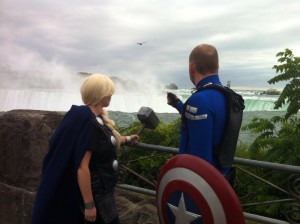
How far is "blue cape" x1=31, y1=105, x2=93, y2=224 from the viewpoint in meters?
2.69

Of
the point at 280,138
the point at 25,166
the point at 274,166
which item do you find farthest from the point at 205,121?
the point at 280,138

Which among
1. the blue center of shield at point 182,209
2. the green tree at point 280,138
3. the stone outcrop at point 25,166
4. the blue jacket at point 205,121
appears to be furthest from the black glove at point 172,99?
the green tree at point 280,138

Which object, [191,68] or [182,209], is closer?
[182,209]

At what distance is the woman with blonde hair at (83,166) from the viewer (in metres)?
2.69

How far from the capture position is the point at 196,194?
223 centimetres

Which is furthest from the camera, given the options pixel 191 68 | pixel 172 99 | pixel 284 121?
pixel 284 121

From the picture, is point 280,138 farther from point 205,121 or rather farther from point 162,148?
point 205,121

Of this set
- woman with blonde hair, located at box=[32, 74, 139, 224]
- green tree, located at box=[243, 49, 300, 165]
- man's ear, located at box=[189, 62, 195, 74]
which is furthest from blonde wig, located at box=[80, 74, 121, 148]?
green tree, located at box=[243, 49, 300, 165]

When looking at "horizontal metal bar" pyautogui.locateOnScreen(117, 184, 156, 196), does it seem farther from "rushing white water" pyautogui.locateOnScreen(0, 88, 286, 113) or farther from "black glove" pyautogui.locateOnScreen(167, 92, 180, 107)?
"rushing white water" pyautogui.locateOnScreen(0, 88, 286, 113)

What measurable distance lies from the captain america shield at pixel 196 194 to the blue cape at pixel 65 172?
0.62 metres

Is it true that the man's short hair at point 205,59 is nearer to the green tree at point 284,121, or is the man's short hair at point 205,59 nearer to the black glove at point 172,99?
the black glove at point 172,99

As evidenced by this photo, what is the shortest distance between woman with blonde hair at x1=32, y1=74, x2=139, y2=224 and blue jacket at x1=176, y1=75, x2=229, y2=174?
63 centimetres

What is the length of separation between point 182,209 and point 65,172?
2.93ft

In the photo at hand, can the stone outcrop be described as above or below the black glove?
below
